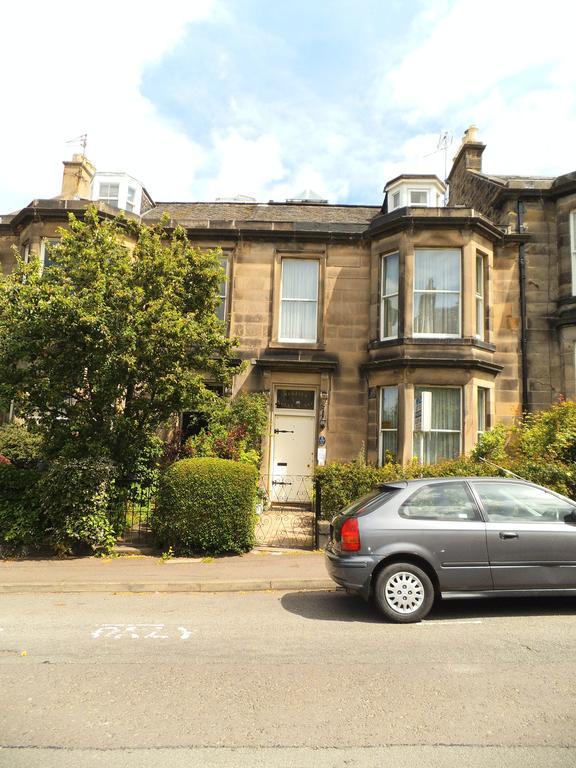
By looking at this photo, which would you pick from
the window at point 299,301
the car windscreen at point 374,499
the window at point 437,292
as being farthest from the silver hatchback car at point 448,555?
the window at point 299,301

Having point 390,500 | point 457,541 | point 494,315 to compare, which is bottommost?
point 457,541

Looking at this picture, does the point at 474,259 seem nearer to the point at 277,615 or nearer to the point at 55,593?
the point at 277,615

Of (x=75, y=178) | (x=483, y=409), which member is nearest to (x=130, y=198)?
(x=75, y=178)

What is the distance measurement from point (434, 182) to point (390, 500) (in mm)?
11858

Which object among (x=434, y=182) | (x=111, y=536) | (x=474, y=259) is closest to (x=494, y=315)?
(x=474, y=259)

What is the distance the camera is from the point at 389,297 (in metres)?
14.4

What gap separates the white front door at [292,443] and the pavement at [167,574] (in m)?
5.04

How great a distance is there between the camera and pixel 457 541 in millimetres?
5828

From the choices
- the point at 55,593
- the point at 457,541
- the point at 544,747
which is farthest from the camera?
the point at 55,593

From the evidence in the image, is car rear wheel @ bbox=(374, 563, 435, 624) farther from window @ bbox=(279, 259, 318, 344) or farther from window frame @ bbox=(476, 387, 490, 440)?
window @ bbox=(279, 259, 318, 344)

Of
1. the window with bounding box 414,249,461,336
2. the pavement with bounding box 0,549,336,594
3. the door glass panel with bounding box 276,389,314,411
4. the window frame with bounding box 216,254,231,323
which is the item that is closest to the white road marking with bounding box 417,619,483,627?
the pavement with bounding box 0,549,336,594

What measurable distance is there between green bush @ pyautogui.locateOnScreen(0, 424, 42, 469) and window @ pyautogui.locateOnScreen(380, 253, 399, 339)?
29.6 feet

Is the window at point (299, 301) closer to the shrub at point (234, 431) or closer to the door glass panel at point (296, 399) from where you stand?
the door glass panel at point (296, 399)

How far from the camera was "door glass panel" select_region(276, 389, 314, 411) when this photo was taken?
48.1ft
